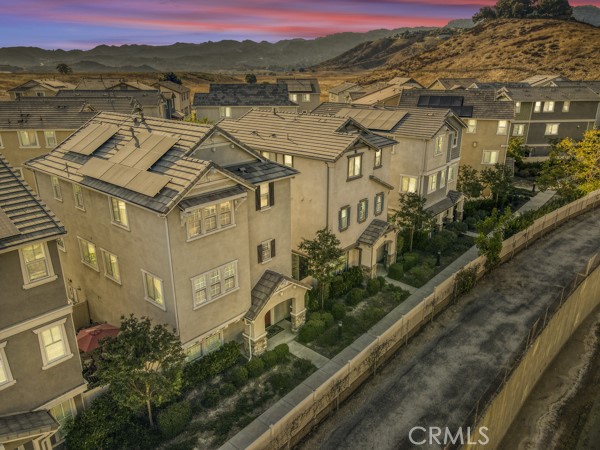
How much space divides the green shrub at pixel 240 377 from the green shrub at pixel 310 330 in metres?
4.49

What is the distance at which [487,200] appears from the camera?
158 feet

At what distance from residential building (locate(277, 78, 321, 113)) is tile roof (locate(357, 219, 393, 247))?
6467 centimetres

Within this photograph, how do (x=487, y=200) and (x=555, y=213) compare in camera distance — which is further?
(x=487, y=200)

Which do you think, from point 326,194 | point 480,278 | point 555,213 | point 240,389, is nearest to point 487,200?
point 555,213

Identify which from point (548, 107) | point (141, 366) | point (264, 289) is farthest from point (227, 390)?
point (548, 107)

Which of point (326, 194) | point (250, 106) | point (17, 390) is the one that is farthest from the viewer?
point (250, 106)

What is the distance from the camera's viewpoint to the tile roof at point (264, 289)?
2350 cm

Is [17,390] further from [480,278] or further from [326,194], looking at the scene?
[480,278]

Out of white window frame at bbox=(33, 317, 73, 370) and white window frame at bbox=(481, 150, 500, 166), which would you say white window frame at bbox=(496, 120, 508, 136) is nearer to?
white window frame at bbox=(481, 150, 500, 166)

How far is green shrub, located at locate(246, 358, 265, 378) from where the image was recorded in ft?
73.8

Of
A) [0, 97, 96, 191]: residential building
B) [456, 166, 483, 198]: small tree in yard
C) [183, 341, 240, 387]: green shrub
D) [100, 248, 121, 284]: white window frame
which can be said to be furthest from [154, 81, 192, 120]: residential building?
[183, 341, 240, 387]: green shrub

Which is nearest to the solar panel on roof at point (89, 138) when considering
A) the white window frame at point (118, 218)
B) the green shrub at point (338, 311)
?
the white window frame at point (118, 218)

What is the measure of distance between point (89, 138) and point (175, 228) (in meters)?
10.7

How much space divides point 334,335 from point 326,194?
31.3ft
